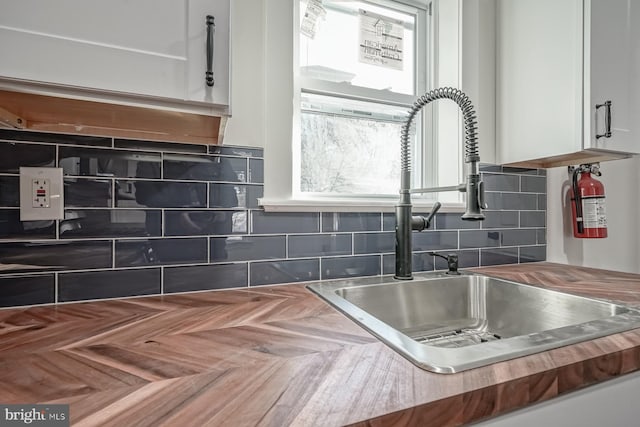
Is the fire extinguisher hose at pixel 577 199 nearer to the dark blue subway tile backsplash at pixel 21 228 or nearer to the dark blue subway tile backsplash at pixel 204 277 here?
the dark blue subway tile backsplash at pixel 204 277

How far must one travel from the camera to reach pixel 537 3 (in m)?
1.29

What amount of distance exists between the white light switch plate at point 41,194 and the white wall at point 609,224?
1865mm

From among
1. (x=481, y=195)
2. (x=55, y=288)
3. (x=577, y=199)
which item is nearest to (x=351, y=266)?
(x=481, y=195)

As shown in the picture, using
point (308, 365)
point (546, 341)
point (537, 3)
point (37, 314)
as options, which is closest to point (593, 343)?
point (546, 341)

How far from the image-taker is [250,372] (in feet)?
1.61

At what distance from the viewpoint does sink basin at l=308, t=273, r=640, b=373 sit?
0.88 meters

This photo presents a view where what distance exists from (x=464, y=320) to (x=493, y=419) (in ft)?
2.29

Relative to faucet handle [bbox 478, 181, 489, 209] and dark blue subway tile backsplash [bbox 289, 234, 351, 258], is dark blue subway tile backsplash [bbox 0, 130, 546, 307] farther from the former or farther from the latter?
faucet handle [bbox 478, 181, 489, 209]

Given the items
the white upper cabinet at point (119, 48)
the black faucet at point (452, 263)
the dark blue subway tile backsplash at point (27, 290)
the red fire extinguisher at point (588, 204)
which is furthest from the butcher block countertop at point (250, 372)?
the red fire extinguisher at point (588, 204)

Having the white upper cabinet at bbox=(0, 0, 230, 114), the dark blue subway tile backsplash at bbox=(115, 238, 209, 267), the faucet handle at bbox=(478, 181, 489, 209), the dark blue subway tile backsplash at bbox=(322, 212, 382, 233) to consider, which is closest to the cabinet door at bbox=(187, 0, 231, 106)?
the white upper cabinet at bbox=(0, 0, 230, 114)

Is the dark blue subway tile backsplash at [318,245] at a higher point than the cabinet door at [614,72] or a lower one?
lower

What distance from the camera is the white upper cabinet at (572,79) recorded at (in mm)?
1137

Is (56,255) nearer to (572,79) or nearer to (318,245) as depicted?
(318,245)

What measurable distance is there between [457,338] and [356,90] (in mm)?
964
